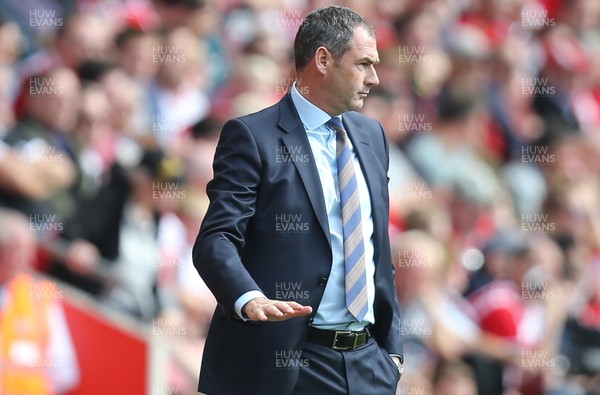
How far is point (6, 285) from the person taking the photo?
5.67 m

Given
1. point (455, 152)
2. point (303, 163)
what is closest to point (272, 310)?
point (303, 163)

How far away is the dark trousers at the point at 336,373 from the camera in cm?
366

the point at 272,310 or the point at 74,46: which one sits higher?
the point at 74,46

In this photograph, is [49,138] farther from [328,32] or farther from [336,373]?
[336,373]

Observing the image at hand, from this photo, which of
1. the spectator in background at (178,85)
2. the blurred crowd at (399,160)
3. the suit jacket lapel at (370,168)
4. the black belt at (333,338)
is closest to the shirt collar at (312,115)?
the suit jacket lapel at (370,168)

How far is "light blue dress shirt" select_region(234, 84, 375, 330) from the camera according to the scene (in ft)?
12.1

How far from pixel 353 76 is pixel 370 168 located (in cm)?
29

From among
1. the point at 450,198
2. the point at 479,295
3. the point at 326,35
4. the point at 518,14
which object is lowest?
the point at 479,295

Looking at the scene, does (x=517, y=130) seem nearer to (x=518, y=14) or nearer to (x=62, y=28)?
(x=518, y=14)

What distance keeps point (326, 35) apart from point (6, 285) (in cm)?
253

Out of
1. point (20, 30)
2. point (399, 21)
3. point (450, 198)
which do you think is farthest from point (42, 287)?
point (399, 21)

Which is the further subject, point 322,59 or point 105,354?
point 105,354

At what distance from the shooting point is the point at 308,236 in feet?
12.0

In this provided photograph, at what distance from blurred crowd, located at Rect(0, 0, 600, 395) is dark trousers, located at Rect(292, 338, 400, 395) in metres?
2.46
